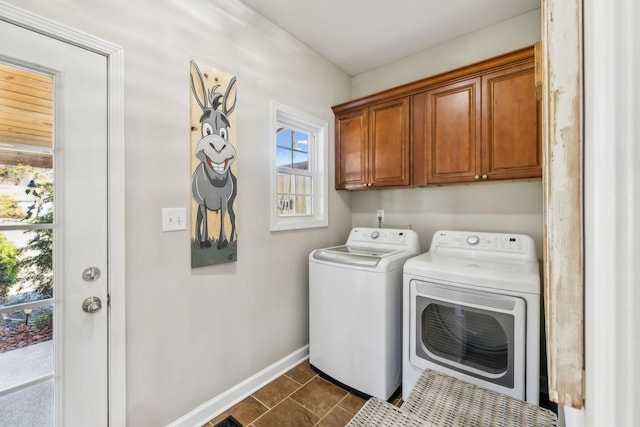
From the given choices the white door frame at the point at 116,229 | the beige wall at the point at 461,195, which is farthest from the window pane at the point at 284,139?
the white door frame at the point at 116,229

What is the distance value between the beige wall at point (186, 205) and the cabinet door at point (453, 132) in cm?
115

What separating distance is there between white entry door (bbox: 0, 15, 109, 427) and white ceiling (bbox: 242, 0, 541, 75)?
4.31 ft

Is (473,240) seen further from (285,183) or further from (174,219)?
(174,219)

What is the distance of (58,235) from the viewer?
1.21 metres

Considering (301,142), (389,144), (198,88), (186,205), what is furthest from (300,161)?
(186,205)

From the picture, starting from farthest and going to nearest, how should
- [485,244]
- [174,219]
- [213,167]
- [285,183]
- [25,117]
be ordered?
1. [285,183]
2. [485,244]
3. [213,167]
4. [174,219]
5. [25,117]

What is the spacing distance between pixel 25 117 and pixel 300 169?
1811mm

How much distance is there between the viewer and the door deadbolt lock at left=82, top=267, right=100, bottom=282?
127 centimetres

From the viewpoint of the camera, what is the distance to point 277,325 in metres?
2.21

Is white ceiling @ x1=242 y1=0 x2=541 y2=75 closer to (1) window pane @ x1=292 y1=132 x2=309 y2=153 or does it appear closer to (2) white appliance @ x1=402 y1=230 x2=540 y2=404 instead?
(1) window pane @ x1=292 y1=132 x2=309 y2=153

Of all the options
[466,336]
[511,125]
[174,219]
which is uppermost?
[511,125]

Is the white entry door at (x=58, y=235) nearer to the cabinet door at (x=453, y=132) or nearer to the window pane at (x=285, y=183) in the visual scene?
the window pane at (x=285, y=183)

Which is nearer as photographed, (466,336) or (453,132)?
(466,336)

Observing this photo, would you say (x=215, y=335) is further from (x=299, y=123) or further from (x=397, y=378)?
(x=299, y=123)
